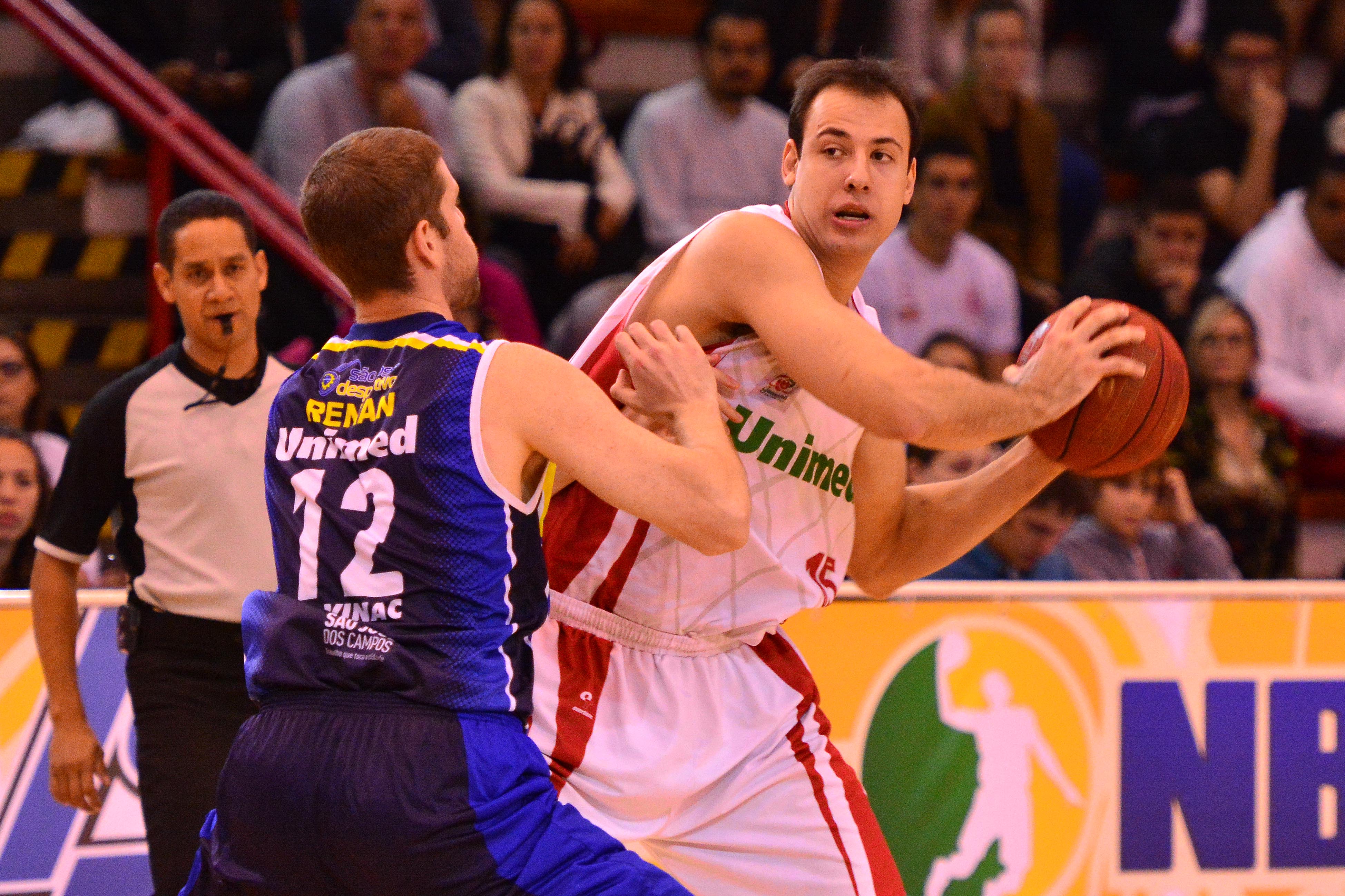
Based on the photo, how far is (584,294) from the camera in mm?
6297

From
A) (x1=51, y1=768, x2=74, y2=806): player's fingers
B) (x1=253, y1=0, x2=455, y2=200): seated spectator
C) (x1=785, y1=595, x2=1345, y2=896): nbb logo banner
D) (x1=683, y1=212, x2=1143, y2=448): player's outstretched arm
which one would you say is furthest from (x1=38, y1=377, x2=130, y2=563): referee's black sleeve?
(x1=253, y1=0, x2=455, y2=200): seated spectator

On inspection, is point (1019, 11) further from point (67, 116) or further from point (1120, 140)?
point (67, 116)

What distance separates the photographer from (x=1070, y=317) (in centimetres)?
292

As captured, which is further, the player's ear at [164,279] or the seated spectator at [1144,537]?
the seated spectator at [1144,537]

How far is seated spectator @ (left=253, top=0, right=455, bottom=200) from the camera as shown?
6332mm

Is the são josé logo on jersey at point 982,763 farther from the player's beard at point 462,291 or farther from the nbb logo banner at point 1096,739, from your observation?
the player's beard at point 462,291

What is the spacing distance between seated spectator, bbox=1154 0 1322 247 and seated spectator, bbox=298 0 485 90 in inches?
142

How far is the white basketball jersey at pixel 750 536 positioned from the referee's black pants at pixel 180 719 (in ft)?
3.40

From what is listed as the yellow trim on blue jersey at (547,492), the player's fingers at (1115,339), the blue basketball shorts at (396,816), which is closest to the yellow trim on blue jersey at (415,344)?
the blue basketball shorts at (396,816)

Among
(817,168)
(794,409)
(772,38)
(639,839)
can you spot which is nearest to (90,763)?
(639,839)

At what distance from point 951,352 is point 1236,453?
4.69 feet

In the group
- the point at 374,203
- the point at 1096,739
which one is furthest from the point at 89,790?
the point at 1096,739

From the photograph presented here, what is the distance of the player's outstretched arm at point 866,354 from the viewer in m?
2.74

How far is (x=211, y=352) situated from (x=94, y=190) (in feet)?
10.8
